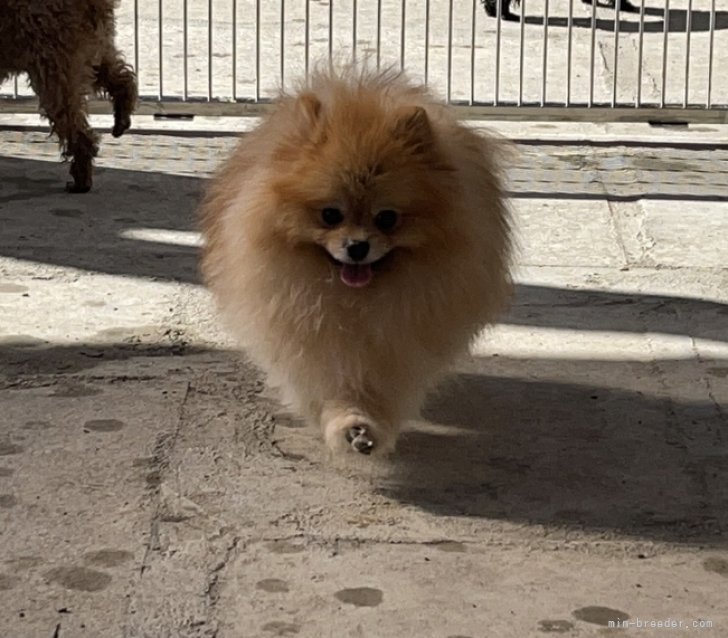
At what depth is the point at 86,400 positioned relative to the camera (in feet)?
13.9

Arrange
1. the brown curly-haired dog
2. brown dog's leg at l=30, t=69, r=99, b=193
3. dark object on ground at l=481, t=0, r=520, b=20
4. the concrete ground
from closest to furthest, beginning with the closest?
the concrete ground
the brown curly-haired dog
brown dog's leg at l=30, t=69, r=99, b=193
dark object on ground at l=481, t=0, r=520, b=20

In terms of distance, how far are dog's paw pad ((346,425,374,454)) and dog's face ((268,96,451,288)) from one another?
35 cm

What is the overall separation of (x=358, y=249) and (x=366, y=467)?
25.0 inches

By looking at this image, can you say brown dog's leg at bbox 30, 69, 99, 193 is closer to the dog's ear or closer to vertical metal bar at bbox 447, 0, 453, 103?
vertical metal bar at bbox 447, 0, 453, 103

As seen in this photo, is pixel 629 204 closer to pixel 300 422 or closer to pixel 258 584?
pixel 300 422

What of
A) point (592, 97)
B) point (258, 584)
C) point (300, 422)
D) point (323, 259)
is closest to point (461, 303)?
point (323, 259)

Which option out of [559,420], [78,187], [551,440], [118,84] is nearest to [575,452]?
[551,440]

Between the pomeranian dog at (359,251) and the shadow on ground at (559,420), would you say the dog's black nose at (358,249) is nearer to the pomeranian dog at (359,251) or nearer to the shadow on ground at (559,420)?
the pomeranian dog at (359,251)

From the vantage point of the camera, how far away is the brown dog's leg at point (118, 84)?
6.66m

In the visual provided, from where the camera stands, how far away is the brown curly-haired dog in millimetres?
6148

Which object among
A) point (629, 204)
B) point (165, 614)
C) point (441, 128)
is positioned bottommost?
point (165, 614)

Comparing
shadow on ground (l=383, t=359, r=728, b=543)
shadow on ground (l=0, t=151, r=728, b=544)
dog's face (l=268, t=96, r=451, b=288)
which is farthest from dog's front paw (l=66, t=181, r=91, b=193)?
dog's face (l=268, t=96, r=451, b=288)

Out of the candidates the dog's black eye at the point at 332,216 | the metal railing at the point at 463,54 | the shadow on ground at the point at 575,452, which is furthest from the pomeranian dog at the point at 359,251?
the metal railing at the point at 463,54

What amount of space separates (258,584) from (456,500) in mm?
654
